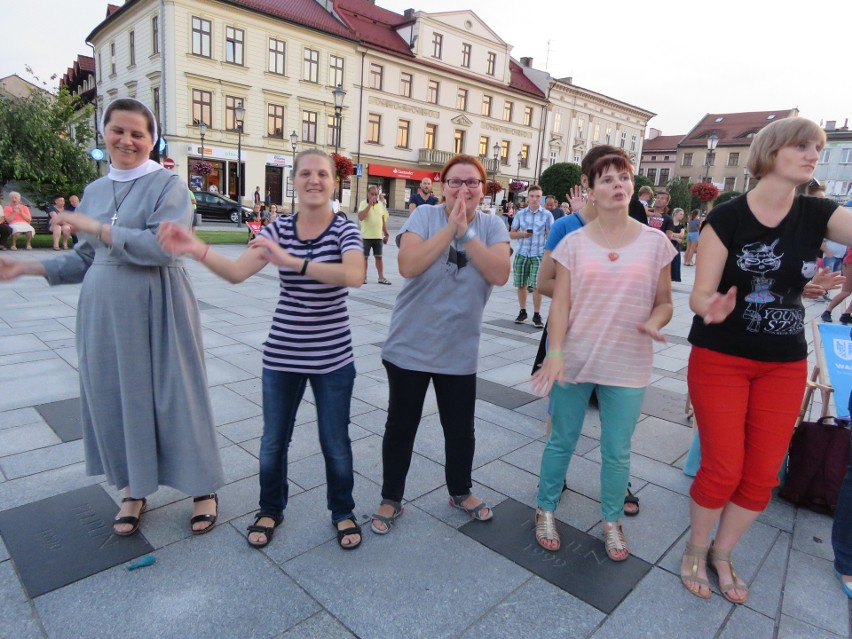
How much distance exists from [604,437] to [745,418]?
583mm

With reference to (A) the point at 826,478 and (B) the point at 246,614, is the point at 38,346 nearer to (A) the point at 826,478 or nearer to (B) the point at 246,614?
(B) the point at 246,614

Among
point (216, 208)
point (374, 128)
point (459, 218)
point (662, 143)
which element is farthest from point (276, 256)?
point (662, 143)

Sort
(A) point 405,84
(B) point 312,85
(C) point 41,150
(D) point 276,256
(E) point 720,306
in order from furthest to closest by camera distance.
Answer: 1. (A) point 405,84
2. (B) point 312,85
3. (C) point 41,150
4. (D) point 276,256
5. (E) point 720,306

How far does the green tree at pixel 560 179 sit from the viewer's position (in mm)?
35406

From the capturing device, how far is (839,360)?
11.7ft

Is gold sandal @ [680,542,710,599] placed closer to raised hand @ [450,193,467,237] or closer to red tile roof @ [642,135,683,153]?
raised hand @ [450,193,467,237]

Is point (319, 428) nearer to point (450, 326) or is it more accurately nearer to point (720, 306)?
point (450, 326)

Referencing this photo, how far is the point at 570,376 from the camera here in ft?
8.23

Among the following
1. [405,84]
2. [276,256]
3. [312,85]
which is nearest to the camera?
[276,256]

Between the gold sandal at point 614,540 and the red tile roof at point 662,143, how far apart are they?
7167 centimetres

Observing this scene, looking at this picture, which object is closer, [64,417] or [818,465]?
[818,465]

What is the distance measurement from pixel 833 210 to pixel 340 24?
37.1 meters

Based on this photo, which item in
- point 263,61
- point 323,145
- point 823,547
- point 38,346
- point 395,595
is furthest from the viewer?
point 323,145

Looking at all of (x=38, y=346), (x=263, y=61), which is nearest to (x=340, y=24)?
(x=263, y=61)
